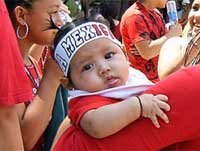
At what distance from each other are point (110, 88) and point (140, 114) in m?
0.12

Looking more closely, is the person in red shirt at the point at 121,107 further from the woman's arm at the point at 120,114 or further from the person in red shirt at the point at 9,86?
the person in red shirt at the point at 9,86

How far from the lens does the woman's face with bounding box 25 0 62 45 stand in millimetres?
1495

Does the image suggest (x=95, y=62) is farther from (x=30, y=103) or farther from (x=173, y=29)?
(x=173, y=29)

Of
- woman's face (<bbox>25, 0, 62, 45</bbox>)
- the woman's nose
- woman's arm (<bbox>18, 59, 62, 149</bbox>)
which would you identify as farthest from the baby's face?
woman's face (<bbox>25, 0, 62, 45</bbox>)

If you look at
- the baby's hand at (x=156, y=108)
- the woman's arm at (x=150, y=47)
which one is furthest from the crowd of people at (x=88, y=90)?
the woman's arm at (x=150, y=47)

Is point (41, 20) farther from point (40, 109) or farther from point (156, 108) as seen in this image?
point (156, 108)

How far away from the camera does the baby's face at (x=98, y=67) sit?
1013 mm

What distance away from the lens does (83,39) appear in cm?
106

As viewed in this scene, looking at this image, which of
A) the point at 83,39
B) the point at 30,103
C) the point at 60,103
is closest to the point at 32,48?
the point at 60,103

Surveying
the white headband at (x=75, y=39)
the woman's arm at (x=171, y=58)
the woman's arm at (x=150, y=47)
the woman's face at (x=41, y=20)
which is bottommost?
the woman's arm at (x=150, y=47)

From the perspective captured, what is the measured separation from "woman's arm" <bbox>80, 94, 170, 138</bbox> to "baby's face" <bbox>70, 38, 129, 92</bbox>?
10 centimetres

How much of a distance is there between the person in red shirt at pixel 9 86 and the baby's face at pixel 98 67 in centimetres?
17

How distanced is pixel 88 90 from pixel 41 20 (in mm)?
549

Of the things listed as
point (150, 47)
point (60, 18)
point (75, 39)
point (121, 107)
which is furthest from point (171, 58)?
point (150, 47)
